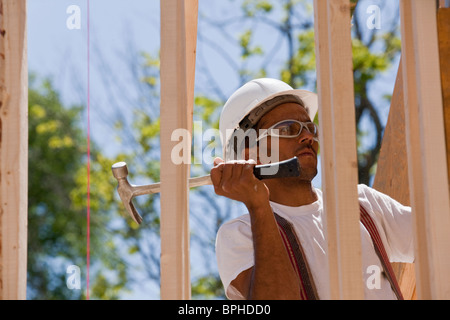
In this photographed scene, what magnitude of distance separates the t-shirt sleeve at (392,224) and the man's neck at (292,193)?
0.97ft

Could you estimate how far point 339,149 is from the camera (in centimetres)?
249

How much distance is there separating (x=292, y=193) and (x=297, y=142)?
0.28m

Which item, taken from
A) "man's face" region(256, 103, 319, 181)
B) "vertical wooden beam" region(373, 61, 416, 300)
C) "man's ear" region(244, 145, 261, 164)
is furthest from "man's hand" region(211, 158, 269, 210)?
"vertical wooden beam" region(373, 61, 416, 300)

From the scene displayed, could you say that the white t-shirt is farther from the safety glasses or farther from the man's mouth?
the safety glasses

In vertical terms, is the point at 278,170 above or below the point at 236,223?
above

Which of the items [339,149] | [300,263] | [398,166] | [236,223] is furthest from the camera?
[398,166]

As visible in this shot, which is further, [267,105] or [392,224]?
[267,105]

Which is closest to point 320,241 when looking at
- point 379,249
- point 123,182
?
point 379,249

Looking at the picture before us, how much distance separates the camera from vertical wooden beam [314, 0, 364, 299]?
2426 millimetres

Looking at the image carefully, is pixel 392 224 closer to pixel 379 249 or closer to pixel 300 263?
pixel 379 249

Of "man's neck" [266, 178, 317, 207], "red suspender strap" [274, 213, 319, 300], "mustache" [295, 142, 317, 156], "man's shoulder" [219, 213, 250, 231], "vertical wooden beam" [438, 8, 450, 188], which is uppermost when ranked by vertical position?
"vertical wooden beam" [438, 8, 450, 188]

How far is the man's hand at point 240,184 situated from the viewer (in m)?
3.01

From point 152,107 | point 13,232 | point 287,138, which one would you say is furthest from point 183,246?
point 152,107

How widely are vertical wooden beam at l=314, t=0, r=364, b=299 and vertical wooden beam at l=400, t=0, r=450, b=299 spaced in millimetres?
240
